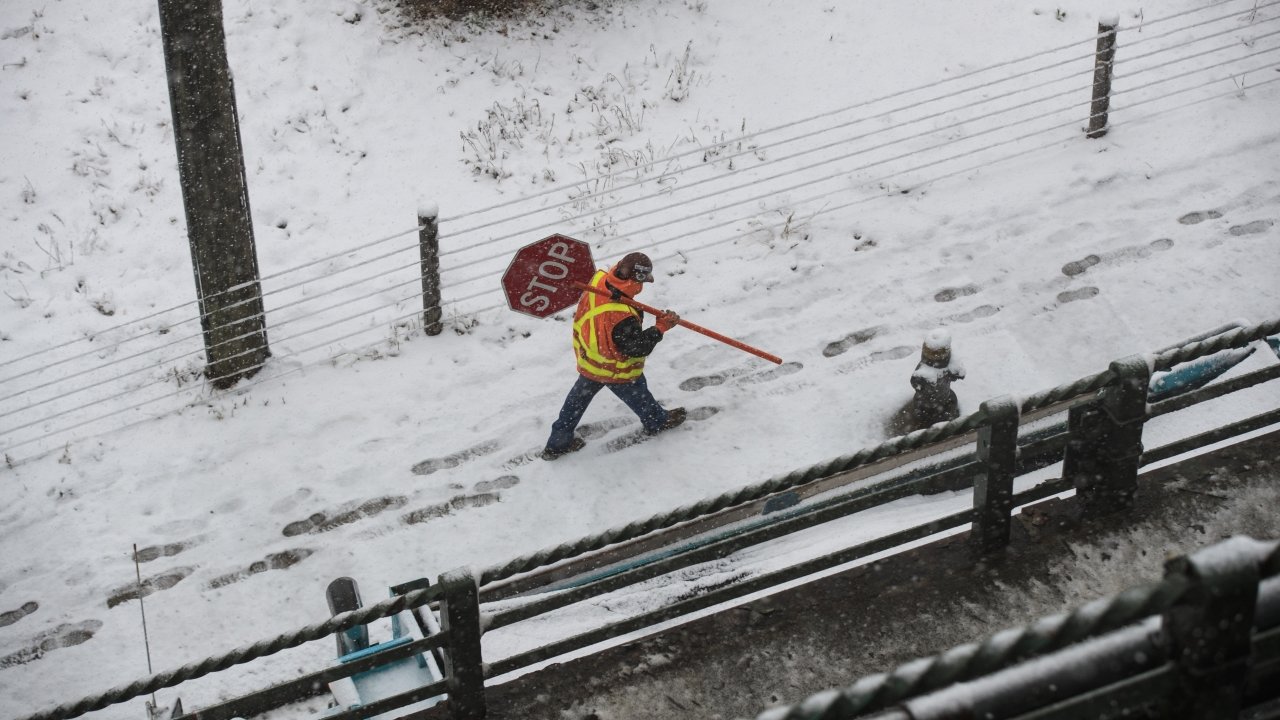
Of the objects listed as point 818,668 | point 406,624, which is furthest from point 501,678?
point 818,668

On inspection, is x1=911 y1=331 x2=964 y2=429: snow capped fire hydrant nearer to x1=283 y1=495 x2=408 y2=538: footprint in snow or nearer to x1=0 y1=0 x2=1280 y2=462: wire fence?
x1=0 y1=0 x2=1280 y2=462: wire fence

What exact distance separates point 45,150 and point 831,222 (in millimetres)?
7601

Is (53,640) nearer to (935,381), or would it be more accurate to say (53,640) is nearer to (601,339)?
(601,339)

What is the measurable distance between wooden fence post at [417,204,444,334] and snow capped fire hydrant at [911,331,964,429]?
3620 millimetres

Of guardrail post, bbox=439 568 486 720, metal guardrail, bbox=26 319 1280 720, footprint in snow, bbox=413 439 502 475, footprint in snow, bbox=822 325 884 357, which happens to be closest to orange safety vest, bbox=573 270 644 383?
footprint in snow, bbox=413 439 502 475

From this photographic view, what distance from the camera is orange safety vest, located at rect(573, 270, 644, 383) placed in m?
7.55

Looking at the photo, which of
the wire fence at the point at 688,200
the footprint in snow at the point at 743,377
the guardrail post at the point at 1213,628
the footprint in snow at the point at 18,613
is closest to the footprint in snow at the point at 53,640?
the footprint in snow at the point at 18,613

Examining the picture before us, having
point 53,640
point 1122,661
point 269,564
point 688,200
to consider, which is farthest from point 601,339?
point 1122,661

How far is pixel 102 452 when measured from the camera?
28.0 ft

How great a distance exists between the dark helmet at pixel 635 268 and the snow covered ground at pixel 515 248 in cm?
142

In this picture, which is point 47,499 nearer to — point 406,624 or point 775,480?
point 406,624

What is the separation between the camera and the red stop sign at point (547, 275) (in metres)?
7.45

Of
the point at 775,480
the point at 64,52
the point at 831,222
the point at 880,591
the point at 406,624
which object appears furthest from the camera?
the point at 64,52

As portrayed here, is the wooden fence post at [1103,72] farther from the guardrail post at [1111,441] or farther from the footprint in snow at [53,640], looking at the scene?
the footprint in snow at [53,640]
